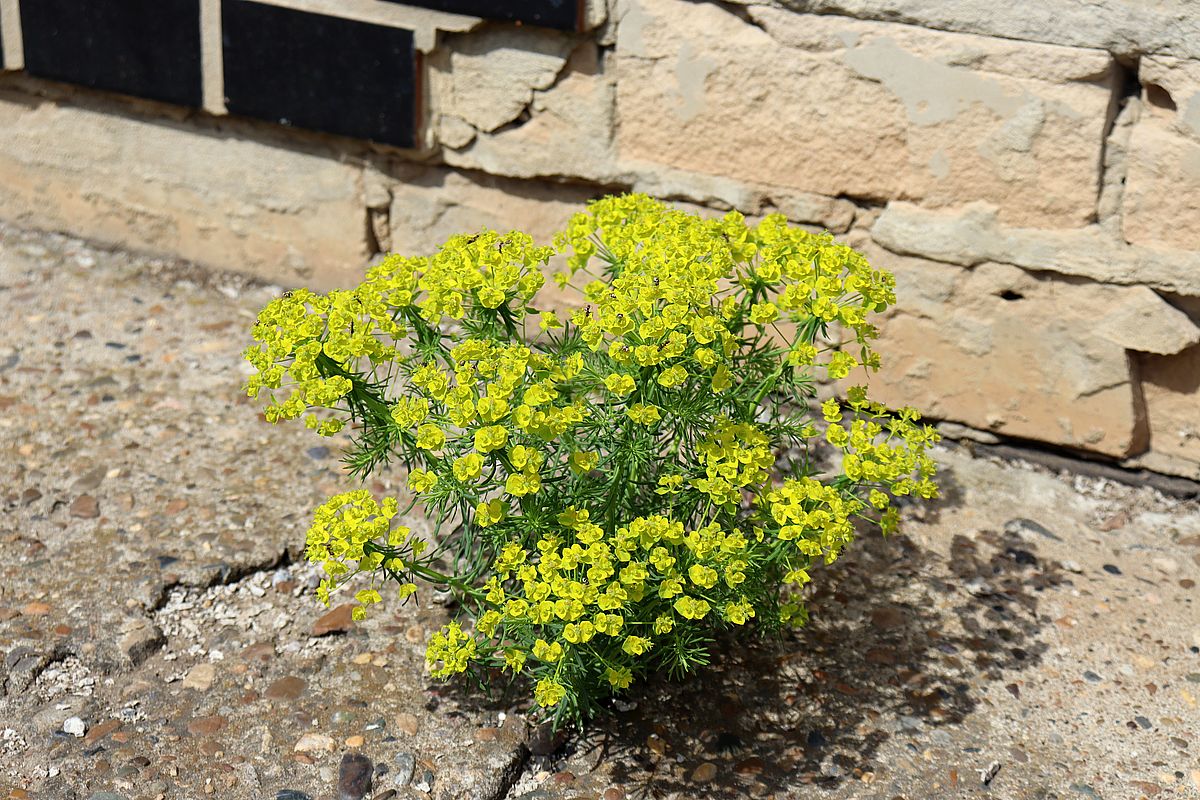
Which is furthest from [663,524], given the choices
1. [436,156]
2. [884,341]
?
[436,156]

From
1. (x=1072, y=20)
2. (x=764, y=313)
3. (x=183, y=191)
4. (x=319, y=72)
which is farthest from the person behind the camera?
(x=183, y=191)

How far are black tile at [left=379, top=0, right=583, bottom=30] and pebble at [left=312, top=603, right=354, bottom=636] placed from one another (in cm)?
148

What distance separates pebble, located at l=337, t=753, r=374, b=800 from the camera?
2.20 metres

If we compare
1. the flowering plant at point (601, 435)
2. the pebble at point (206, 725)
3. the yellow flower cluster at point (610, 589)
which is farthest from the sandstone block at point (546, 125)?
the pebble at point (206, 725)

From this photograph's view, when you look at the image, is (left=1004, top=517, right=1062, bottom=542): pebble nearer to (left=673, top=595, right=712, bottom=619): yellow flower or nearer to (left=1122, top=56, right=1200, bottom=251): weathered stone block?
(left=1122, top=56, right=1200, bottom=251): weathered stone block

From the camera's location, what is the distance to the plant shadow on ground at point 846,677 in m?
2.30

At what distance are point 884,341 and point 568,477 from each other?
1223 millimetres

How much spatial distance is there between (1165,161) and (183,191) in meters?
2.65

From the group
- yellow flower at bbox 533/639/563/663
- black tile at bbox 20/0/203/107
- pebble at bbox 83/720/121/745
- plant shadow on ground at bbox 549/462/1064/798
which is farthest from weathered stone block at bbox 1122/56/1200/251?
black tile at bbox 20/0/203/107

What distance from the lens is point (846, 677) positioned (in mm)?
2504

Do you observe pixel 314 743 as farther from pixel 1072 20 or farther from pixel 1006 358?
pixel 1072 20

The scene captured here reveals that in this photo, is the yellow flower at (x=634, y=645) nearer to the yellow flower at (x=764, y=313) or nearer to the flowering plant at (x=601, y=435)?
the flowering plant at (x=601, y=435)

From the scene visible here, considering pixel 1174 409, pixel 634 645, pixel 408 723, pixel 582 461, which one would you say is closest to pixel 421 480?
pixel 582 461

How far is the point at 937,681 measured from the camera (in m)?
2.51
